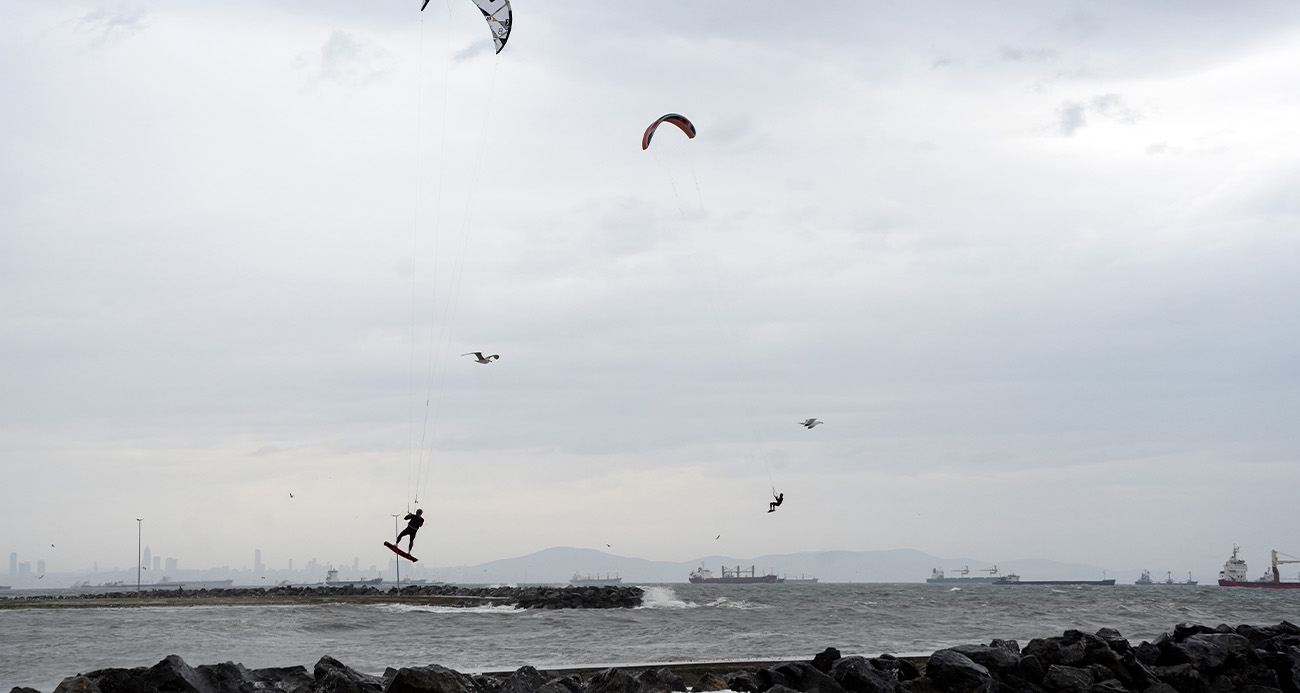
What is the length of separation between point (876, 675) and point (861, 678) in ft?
0.75

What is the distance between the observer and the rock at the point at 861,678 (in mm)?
13273

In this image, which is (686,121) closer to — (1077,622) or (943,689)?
(943,689)

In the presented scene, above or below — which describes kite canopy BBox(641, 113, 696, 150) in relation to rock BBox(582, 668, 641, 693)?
above

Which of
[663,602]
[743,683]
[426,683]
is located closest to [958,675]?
[743,683]

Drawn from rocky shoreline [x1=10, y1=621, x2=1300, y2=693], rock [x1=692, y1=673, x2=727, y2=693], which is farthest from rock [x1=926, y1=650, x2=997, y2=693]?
rock [x1=692, y1=673, x2=727, y2=693]

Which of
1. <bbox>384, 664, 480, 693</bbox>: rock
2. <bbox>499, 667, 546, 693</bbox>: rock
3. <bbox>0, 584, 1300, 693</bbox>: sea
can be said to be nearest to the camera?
<bbox>384, 664, 480, 693</bbox>: rock

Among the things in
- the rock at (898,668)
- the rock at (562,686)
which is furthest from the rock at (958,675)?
Answer: the rock at (562,686)

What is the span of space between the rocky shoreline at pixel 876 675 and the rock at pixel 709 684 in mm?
15

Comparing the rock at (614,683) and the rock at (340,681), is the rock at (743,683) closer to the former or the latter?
the rock at (614,683)

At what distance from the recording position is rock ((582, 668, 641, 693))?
12.2m

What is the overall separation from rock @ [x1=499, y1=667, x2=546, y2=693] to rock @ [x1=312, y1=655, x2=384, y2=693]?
58.0 inches

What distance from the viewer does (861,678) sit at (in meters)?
13.4

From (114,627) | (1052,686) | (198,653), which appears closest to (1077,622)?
(1052,686)

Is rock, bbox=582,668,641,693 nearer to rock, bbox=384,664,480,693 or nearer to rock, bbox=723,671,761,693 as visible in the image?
rock, bbox=384,664,480,693
